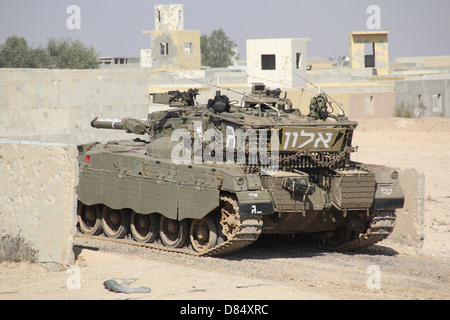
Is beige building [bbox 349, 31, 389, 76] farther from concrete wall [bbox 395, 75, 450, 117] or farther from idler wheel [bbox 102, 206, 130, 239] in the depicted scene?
idler wheel [bbox 102, 206, 130, 239]

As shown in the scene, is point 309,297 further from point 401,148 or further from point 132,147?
point 401,148

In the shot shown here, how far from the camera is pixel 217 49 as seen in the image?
Answer: 10088 cm

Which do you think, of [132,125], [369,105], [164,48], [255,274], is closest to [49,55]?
[164,48]

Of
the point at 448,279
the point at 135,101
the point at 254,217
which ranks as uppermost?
the point at 135,101

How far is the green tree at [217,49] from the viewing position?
3939 inches

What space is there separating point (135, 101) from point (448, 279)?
48.0 feet

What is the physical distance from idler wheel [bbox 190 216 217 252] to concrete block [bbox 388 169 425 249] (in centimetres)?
411

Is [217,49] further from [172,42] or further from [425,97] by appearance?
[425,97]

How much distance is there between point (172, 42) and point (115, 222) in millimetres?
42153

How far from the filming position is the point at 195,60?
2287 inches

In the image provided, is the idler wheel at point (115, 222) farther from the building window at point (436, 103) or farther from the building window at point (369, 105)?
the building window at point (369, 105)

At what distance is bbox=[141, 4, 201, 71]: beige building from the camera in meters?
57.4

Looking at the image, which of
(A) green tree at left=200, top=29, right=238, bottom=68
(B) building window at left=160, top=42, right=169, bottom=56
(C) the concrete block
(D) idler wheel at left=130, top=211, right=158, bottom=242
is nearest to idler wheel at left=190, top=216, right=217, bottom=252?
(D) idler wheel at left=130, top=211, right=158, bottom=242
